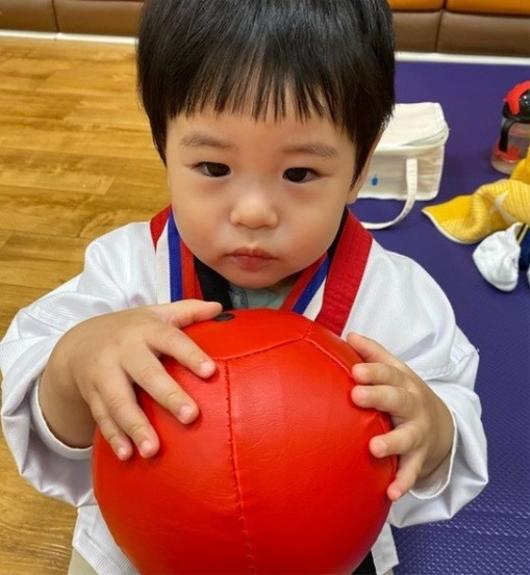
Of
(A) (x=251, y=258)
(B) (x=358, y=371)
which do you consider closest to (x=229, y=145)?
(A) (x=251, y=258)

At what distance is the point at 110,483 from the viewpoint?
0.61 m

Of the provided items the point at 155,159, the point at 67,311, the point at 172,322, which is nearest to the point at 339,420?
the point at 172,322

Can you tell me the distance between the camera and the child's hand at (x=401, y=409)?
0.61m

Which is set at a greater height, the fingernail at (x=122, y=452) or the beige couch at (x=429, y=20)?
the fingernail at (x=122, y=452)

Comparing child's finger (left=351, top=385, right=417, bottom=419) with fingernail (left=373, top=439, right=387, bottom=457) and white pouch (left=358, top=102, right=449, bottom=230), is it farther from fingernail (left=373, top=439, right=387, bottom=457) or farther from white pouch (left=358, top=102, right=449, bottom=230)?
white pouch (left=358, top=102, right=449, bottom=230)

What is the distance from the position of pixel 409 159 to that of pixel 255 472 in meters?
1.41

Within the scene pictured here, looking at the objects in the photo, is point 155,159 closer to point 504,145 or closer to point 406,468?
point 504,145

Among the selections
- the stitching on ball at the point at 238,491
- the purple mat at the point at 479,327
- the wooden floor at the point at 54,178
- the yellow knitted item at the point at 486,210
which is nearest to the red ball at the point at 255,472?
the stitching on ball at the point at 238,491

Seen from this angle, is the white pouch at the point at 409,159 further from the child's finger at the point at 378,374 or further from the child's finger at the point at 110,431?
the child's finger at the point at 110,431

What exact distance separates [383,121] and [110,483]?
1.51ft

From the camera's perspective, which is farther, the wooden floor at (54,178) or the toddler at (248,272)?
the wooden floor at (54,178)

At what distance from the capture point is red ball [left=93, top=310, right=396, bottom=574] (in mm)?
549

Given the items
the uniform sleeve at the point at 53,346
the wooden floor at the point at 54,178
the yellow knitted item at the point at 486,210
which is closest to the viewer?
the uniform sleeve at the point at 53,346

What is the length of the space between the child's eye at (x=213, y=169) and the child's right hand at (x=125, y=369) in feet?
0.42
